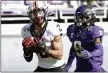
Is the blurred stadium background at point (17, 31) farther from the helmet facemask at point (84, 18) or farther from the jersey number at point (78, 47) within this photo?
the jersey number at point (78, 47)

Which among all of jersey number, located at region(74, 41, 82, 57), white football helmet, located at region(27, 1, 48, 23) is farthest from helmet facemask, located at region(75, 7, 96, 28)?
white football helmet, located at region(27, 1, 48, 23)

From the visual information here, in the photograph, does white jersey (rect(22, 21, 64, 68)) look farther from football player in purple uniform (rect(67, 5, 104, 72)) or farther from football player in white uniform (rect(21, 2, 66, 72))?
football player in purple uniform (rect(67, 5, 104, 72))

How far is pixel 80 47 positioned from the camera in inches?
129

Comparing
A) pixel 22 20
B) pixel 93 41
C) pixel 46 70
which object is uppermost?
pixel 93 41

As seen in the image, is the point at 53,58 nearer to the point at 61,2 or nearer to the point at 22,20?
the point at 22,20

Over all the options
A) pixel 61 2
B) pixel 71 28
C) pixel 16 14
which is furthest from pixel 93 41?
pixel 61 2

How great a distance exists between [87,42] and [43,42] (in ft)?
1.24

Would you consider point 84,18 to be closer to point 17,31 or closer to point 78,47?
point 78,47

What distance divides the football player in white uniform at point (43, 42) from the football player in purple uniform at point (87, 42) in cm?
16

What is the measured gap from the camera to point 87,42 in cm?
327

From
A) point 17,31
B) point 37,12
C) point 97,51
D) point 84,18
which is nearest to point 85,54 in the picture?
point 97,51

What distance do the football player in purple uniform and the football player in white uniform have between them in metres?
0.16

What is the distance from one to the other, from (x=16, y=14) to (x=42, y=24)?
5142 millimetres

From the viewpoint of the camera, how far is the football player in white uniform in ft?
10.3
